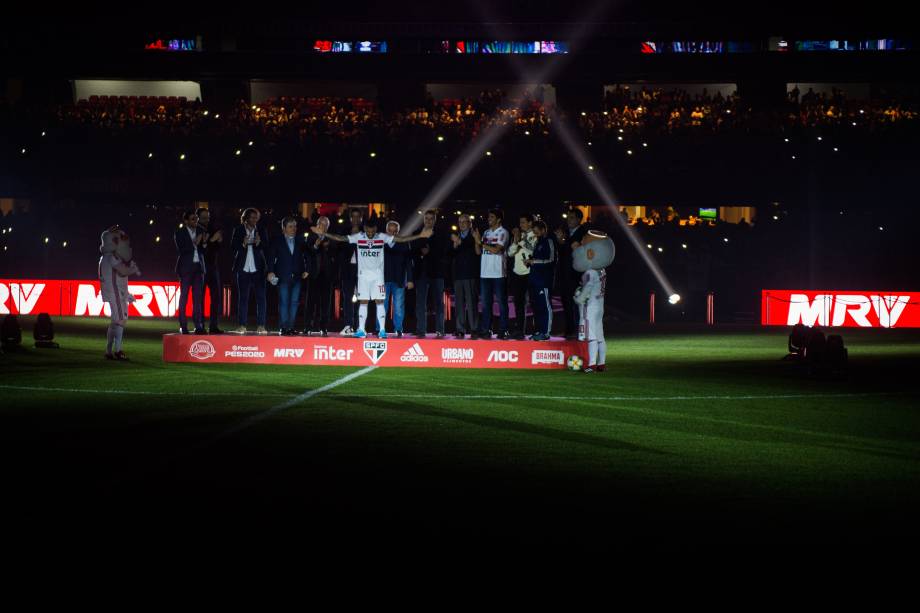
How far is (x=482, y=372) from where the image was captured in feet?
66.2

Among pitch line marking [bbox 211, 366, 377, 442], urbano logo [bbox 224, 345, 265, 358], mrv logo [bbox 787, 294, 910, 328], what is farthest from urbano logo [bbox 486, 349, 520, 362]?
mrv logo [bbox 787, 294, 910, 328]

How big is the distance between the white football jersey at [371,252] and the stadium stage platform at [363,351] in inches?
47.7

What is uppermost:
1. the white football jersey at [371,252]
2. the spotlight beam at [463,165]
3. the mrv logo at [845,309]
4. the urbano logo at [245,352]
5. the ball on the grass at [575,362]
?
the spotlight beam at [463,165]

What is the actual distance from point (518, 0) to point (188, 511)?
39.9 meters

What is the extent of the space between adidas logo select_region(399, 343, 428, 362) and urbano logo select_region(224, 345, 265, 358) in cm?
251

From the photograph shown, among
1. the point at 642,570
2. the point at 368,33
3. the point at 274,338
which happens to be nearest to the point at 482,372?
the point at 274,338

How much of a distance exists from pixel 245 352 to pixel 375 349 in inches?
91.2

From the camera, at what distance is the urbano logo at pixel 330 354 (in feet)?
68.7

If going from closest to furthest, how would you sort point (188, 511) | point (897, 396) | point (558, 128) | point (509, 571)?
point (509, 571), point (188, 511), point (897, 396), point (558, 128)

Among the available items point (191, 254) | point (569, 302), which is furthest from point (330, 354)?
point (569, 302)

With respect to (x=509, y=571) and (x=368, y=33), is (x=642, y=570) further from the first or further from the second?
(x=368, y=33)

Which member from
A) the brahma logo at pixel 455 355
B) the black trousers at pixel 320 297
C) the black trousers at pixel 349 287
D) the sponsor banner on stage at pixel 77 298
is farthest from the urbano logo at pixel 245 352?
the sponsor banner on stage at pixel 77 298

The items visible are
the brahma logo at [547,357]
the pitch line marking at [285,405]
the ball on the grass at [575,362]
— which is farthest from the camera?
the brahma logo at [547,357]

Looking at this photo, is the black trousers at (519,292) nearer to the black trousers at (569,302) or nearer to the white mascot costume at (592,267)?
the black trousers at (569,302)
